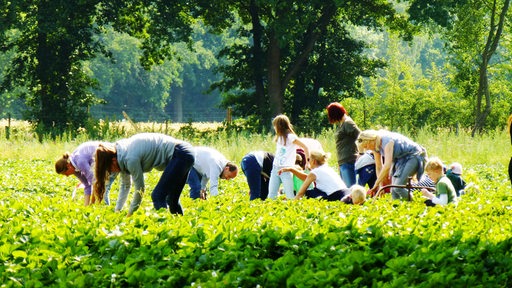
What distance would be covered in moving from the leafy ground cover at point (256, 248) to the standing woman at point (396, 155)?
1.71 m

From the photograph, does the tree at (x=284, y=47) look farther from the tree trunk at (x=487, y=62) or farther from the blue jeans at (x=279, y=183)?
the blue jeans at (x=279, y=183)

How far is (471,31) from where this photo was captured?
135 ft

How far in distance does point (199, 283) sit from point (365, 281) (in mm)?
1180

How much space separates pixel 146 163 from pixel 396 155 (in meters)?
3.83

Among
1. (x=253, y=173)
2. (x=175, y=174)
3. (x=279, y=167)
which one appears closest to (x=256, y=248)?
(x=175, y=174)

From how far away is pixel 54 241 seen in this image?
816cm

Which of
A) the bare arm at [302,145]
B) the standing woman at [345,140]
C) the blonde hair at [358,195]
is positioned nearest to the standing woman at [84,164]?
the bare arm at [302,145]

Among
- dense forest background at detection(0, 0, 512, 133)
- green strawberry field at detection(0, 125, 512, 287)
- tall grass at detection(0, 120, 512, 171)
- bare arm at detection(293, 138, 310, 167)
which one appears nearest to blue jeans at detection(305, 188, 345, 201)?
bare arm at detection(293, 138, 310, 167)

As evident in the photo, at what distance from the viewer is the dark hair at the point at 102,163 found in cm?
1001

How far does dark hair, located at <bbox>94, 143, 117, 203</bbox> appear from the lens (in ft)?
32.8

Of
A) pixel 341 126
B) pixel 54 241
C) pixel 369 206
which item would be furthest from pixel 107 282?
pixel 341 126

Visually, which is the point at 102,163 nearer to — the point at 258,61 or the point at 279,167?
the point at 279,167

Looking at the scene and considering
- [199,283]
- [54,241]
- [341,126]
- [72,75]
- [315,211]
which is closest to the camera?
[199,283]

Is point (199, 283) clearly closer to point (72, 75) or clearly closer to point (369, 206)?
point (369, 206)
